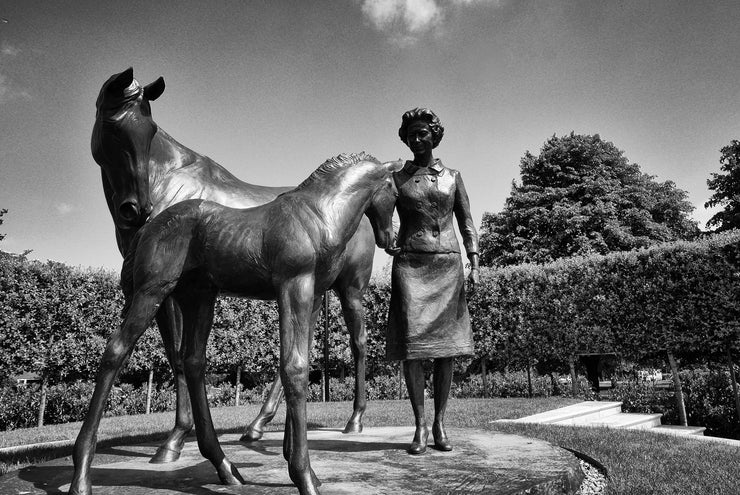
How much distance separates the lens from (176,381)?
13.0ft

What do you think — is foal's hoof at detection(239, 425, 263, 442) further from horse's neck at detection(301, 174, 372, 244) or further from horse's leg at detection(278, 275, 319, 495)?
horse's neck at detection(301, 174, 372, 244)

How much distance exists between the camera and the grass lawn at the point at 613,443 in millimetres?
4266

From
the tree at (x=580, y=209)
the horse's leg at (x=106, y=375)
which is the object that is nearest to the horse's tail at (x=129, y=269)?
the horse's leg at (x=106, y=375)

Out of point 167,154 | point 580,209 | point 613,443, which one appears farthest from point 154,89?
point 580,209

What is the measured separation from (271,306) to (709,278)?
1038 cm

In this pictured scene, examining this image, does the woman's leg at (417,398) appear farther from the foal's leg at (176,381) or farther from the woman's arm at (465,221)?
the foal's leg at (176,381)

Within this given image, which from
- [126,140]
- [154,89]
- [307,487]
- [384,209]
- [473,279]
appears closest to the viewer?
[307,487]

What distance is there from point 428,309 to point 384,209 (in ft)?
4.06

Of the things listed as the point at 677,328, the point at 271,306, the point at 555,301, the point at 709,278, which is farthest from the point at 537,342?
the point at 271,306

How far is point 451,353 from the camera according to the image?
4.25m

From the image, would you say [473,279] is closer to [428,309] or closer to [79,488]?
[428,309]

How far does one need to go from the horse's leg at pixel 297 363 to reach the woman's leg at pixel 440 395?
175 centimetres

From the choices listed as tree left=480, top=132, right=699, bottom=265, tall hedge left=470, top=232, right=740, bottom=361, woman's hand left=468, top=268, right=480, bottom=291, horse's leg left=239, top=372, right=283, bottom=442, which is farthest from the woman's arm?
tree left=480, top=132, right=699, bottom=265

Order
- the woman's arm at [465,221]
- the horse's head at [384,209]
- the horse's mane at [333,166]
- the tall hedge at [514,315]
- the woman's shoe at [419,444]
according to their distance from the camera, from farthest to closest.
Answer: the tall hedge at [514,315]
the woman's arm at [465,221]
the woman's shoe at [419,444]
the horse's head at [384,209]
the horse's mane at [333,166]
